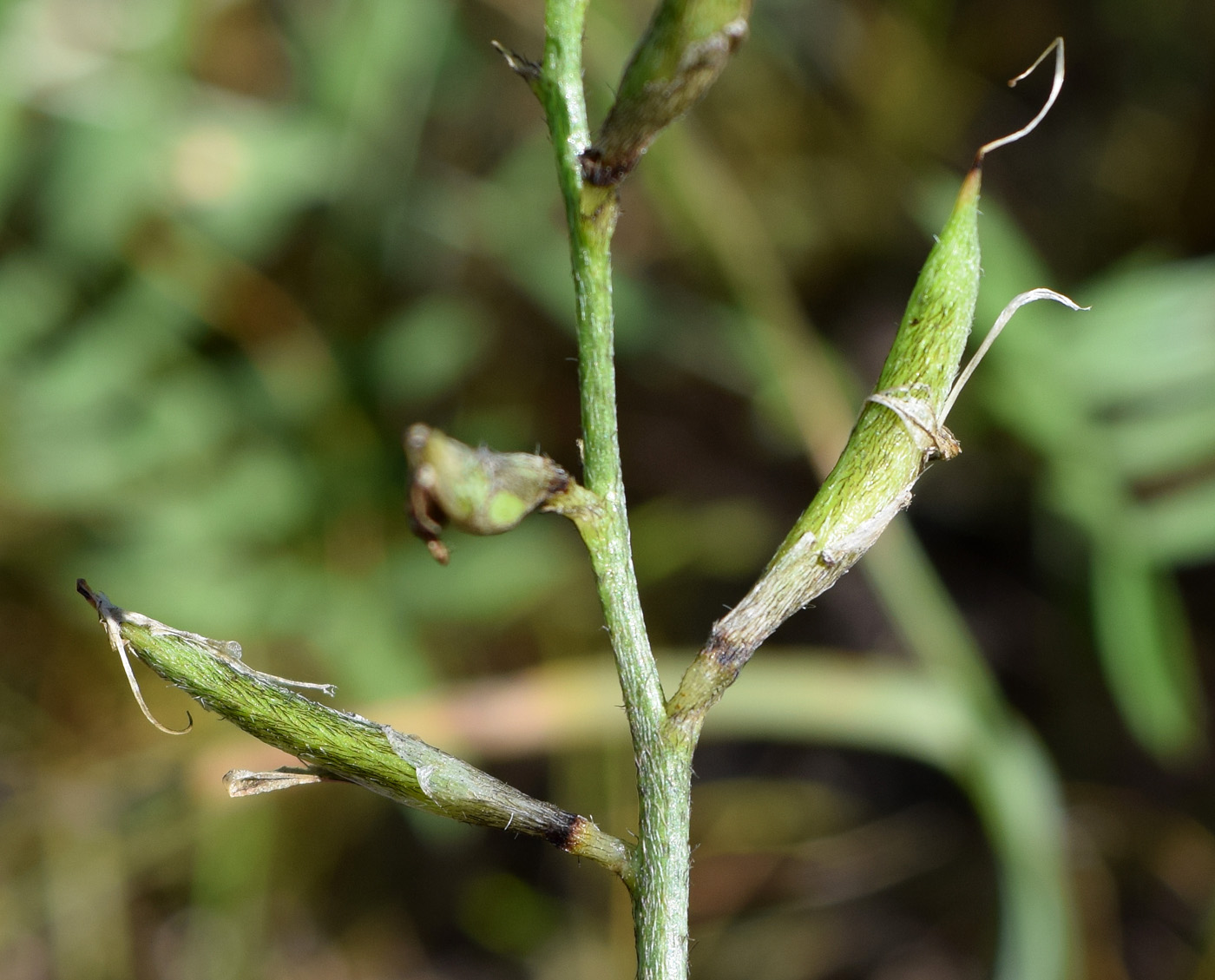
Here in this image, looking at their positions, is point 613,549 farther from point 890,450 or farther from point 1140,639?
point 1140,639

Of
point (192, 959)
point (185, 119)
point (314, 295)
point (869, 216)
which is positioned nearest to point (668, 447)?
point (869, 216)

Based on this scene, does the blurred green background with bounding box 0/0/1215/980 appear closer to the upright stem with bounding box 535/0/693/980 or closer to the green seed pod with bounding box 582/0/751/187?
the upright stem with bounding box 535/0/693/980

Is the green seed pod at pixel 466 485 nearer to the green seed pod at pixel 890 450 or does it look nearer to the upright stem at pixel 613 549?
the upright stem at pixel 613 549

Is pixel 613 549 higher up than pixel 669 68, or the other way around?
pixel 669 68

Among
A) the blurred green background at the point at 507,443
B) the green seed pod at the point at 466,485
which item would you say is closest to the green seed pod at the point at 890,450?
the green seed pod at the point at 466,485

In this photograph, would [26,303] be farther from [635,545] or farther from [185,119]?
[635,545]

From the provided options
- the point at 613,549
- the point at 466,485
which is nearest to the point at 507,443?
the point at 613,549
